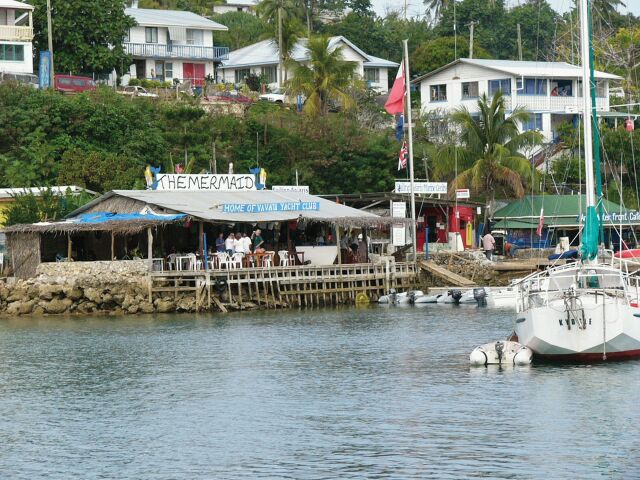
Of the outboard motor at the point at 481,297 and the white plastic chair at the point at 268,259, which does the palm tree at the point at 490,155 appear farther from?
the white plastic chair at the point at 268,259

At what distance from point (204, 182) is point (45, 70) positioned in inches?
1035

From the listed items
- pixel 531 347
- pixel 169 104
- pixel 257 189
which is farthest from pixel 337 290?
pixel 169 104

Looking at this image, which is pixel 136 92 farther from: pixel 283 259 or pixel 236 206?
pixel 236 206

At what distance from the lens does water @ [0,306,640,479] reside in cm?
2469

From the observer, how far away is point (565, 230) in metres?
72.0

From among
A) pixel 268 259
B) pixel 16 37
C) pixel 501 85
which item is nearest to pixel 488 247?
pixel 268 259

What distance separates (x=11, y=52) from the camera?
266ft

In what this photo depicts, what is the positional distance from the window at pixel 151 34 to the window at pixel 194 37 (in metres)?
2.83

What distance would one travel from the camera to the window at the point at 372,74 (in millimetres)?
100162

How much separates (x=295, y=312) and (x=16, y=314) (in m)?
11.4

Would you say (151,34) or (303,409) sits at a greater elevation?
(151,34)

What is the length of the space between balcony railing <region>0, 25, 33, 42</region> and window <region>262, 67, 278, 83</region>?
22.9 m

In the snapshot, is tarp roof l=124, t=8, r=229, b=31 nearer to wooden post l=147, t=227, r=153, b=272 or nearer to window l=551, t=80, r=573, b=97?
window l=551, t=80, r=573, b=97

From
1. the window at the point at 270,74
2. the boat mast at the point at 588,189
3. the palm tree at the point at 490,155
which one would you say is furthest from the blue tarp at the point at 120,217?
the window at the point at 270,74
